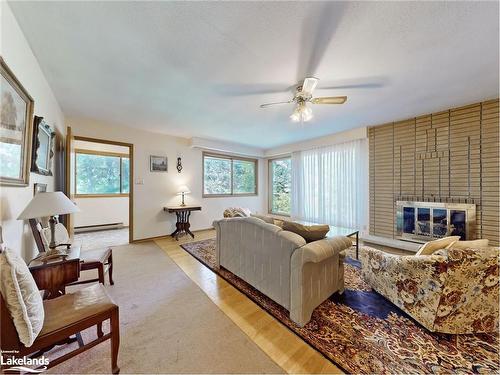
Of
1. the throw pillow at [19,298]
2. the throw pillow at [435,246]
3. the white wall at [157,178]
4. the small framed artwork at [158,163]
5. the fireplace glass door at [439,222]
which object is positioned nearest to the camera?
the throw pillow at [19,298]

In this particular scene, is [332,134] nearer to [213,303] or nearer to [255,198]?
[255,198]

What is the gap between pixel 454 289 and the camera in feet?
4.76

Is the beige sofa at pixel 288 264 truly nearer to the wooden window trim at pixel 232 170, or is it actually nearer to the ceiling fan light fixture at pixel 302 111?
the ceiling fan light fixture at pixel 302 111

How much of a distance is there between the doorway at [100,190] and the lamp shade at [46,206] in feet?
11.2

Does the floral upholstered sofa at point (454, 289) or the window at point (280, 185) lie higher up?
the window at point (280, 185)

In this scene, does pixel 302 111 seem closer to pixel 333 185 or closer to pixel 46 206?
pixel 46 206

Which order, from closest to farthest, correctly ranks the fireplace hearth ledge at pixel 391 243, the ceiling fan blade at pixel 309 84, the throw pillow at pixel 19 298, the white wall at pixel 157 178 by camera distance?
the throw pillow at pixel 19 298
the ceiling fan blade at pixel 309 84
the fireplace hearth ledge at pixel 391 243
the white wall at pixel 157 178

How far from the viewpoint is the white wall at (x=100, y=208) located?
5117 mm

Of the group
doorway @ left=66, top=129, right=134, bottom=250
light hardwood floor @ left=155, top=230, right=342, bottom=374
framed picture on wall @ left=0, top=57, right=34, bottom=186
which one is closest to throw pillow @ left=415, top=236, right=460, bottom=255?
light hardwood floor @ left=155, top=230, right=342, bottom=374

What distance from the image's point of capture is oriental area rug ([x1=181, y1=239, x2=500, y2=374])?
1295 mm

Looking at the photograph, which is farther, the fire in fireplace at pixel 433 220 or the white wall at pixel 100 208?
the white wall at pixel 100 208

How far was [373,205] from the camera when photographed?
13.4 feet

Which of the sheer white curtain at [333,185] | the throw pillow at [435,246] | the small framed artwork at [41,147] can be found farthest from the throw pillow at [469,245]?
the small framed artwork at [41,147]

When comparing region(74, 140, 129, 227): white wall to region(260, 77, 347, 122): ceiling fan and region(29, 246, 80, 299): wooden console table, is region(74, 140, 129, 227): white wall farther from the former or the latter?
region(260, 77, 347, 122): ceiling fan
